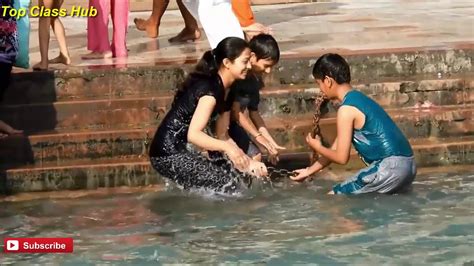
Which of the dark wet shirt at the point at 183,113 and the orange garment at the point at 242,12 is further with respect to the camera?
the orange garment at the point at 242,12

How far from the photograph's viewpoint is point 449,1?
13.6 m

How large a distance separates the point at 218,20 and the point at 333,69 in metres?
1.54

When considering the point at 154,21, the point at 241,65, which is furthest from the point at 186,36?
the point at 241,65

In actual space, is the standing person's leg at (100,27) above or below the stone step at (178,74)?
above

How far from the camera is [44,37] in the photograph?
8406mm

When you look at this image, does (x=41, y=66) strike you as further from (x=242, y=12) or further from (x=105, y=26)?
(x=242, y=12)

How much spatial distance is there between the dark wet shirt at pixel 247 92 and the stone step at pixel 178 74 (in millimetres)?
1239

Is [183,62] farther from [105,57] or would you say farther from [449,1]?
[449,1]

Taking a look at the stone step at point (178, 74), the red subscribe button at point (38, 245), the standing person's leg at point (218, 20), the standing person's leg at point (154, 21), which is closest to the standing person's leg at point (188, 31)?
the standing person's leg at point (154, 21)

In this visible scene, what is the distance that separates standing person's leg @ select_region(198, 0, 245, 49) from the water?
1254 millimetres

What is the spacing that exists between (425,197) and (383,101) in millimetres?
1595

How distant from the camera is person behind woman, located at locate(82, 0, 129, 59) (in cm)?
928

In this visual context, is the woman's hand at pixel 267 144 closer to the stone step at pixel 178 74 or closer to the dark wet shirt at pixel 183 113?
the dark wet shirt at pixel 183 113

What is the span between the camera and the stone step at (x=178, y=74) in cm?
809
